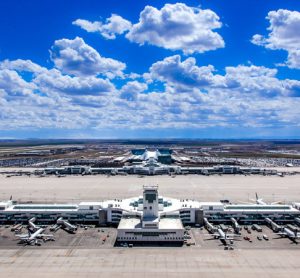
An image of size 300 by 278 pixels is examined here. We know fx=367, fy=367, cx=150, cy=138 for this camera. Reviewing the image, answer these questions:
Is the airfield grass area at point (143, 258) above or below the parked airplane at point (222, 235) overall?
below

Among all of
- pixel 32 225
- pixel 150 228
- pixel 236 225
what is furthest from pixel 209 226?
pixel 32 225

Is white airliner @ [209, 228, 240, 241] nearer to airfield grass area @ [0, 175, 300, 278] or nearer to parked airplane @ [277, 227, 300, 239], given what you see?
airfield grass area @ [0, 175, 300, 278]

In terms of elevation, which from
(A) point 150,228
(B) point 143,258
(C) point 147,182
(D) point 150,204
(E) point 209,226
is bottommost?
(B) point 143,258

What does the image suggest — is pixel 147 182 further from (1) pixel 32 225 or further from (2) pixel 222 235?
(2) pixel 222 235

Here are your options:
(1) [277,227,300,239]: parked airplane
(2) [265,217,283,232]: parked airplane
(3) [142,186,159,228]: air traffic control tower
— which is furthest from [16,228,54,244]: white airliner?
(1) [277,227,300,239]: parked airplane

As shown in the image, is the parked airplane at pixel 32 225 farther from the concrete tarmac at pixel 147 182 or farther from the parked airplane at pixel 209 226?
the parked airplane at pixel 209 226

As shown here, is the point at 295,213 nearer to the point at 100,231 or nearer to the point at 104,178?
the point at 100,231

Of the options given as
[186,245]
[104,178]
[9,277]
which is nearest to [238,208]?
[186,245]

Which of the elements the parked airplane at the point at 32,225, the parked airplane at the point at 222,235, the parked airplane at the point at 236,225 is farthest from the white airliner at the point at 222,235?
the parked airplane at the point at 32,225

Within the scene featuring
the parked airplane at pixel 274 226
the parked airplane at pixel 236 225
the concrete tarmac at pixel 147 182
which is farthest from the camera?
the concrete tarmac at pixel 147 182
